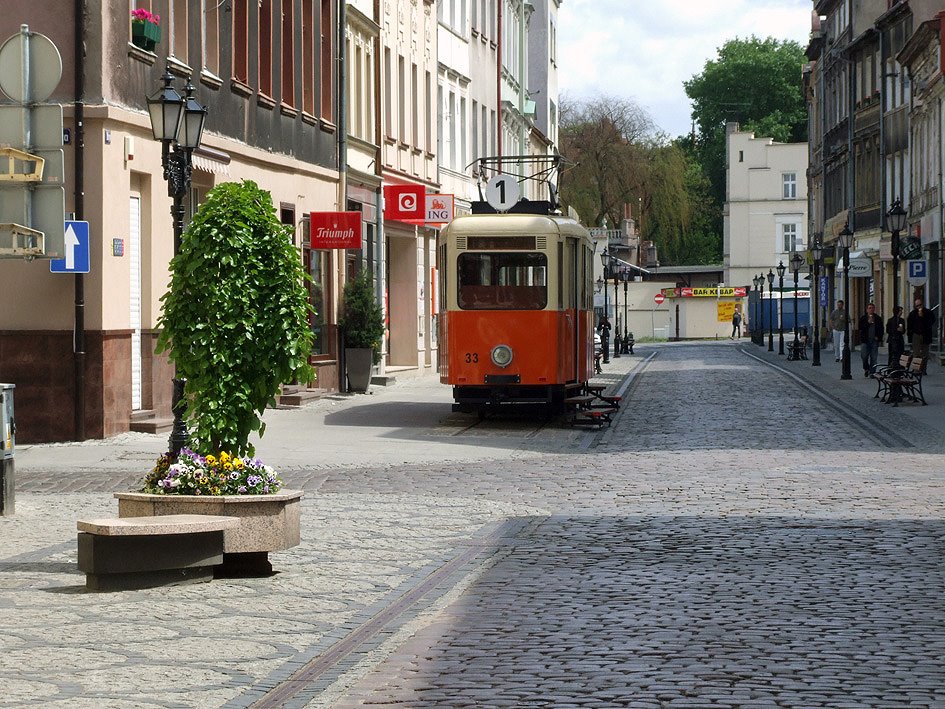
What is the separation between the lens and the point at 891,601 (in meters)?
10.1

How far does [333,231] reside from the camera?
3312cm

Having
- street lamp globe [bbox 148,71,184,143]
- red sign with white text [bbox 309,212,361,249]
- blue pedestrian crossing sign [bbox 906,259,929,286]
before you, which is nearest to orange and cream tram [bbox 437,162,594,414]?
red sign with white text [bbox 309,212,361,249]

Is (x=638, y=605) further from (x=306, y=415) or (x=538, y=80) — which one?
(x=538, y=80)

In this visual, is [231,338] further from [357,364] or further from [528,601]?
[357,364]

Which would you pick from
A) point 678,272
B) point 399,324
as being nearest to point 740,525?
point 399,324

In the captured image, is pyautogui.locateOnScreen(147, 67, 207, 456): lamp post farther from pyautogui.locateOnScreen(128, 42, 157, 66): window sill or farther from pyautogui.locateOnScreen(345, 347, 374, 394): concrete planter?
pyautogui.locateOnScreen(345, 347, 374, 394): concrete planter

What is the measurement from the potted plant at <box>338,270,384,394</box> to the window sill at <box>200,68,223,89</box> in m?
7.94

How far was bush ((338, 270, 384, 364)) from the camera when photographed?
34938 millimetres

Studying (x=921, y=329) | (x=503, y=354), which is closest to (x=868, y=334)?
(x=921, y=329)

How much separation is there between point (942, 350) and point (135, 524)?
1565 inches

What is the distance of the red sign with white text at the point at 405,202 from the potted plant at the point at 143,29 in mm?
16343

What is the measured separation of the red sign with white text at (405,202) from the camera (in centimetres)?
3997

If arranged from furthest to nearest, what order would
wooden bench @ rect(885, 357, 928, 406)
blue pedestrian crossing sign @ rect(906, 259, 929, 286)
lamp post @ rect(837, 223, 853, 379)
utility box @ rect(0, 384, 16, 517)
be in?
blue pedestrian crossing sign @ rect(906, 259, 929, 286), lamp post @ rect(837, 223, 853, 379), wooden bench @ rect(885, 357, 928, 406), utility box @ rect(0, 384, 16, 517)

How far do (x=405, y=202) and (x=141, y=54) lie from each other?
1683cm
